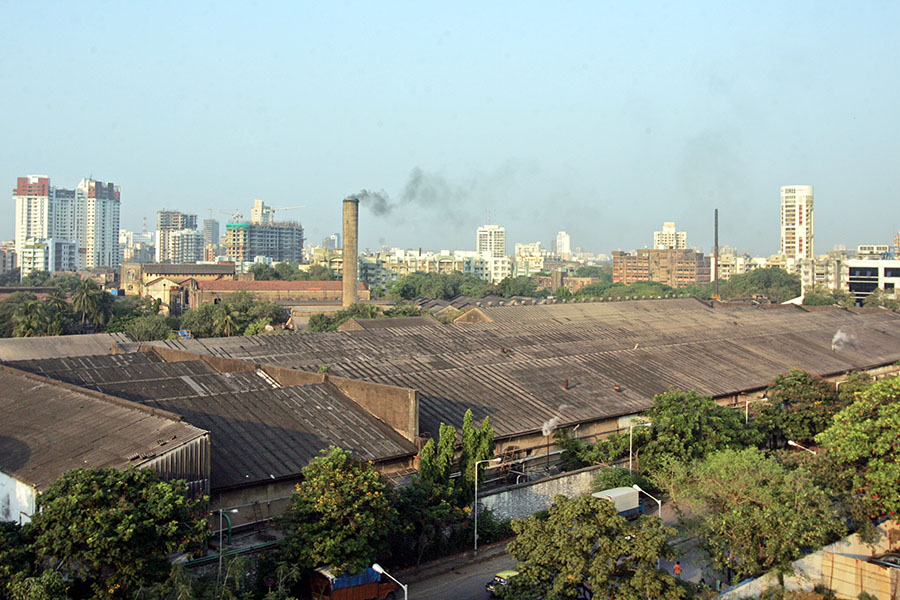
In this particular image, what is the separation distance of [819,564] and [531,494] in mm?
7959

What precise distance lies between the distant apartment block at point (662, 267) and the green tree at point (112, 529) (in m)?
168

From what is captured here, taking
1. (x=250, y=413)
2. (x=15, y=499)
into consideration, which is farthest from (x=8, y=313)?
(x=15, y=499)

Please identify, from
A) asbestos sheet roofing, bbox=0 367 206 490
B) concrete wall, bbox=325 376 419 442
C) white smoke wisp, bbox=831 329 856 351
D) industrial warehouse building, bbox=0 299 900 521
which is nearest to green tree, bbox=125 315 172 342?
industrial warehouse building, bbox=0 299 900 521

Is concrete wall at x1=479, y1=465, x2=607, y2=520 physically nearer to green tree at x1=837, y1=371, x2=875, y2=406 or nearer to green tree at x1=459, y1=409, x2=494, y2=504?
green tree at x1=459, y1=409, x2=494, y2=504

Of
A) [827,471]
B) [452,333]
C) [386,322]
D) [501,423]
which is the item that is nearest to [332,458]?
[501,423]

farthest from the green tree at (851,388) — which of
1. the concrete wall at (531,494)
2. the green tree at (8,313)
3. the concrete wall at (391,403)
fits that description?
the green tree at (8,313)

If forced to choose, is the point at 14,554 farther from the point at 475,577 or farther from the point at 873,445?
the point at 873,445

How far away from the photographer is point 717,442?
2903 centimetres

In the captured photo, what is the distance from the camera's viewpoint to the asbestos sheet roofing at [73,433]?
20.2m

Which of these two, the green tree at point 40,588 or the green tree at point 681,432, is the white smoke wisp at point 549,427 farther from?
the green tree at point 40,588

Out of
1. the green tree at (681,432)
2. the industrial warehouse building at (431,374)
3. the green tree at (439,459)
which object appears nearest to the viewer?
the green tree at (439,459)

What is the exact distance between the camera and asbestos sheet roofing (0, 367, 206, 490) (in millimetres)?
20156

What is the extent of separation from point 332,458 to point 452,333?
26.0 m

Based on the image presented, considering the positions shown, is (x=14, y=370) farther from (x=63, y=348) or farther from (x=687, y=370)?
(x=687, y=370)
